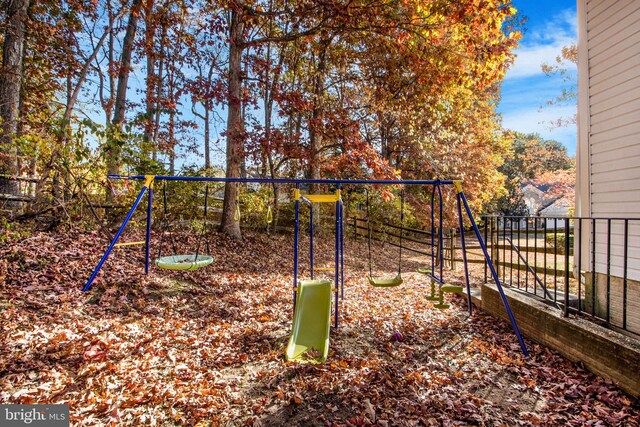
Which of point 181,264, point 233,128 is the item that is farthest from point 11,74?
point 181,264

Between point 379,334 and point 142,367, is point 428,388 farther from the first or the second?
point 142,367

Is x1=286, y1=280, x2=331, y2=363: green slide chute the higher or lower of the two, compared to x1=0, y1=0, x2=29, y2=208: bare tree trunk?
lower

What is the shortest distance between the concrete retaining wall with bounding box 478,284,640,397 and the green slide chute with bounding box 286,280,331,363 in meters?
2.85

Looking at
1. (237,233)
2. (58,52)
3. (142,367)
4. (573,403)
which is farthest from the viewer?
(58,52)

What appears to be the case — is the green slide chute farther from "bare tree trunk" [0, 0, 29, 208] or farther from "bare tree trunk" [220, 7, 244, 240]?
"bare tree trunk" [0, 0, 29, 208]

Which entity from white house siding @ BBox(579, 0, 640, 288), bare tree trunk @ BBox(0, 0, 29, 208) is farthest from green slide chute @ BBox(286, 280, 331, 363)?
A: bare tree trunk @ BBox(0, 0, 29, 208)

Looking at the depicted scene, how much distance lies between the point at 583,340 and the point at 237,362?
391cm

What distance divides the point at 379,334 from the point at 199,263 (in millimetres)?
2743

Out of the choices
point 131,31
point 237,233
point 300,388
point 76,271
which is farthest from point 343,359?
point 131,31

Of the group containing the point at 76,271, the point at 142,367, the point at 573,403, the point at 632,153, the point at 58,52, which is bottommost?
the point at 573,403

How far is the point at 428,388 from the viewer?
3.35 metres

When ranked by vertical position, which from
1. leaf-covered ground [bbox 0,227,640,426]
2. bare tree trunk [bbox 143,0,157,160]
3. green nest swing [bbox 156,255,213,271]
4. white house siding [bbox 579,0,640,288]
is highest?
bare tree trunk [bbox 143,0,157,160]

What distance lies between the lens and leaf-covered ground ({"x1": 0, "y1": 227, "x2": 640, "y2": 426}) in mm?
2855

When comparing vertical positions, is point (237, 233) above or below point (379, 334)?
above
